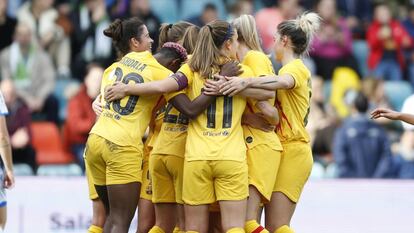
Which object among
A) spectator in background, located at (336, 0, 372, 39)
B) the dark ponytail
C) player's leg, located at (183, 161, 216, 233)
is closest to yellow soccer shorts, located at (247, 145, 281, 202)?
player's leg, located at (183, 161, 216, 233)

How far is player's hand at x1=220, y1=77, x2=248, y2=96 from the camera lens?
30.8 feet

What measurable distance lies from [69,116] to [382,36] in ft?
14.6

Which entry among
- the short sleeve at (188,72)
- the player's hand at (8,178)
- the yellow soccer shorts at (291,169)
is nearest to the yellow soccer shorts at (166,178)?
the short sleeve at (188,72)

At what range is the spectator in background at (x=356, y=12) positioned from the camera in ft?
56.1

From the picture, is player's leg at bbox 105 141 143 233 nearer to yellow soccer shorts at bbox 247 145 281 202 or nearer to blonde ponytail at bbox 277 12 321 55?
yellow soccer shorts at bbox 247 145 281 202

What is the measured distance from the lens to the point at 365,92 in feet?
53.8

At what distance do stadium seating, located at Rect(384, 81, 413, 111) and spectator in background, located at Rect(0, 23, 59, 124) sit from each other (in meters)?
4.45

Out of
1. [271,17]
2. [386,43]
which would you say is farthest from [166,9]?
[386,43]

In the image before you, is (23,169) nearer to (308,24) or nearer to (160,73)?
(160,73)

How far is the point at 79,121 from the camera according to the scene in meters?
15.8

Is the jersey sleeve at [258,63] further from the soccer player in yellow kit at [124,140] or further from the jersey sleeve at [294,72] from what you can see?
the soccer player in yellow kit at [124,140]

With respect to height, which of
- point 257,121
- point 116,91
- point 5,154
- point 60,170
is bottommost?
point 60,170

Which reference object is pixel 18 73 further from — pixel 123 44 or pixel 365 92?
pixel 123 44

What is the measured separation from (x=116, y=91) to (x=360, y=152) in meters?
6.07
